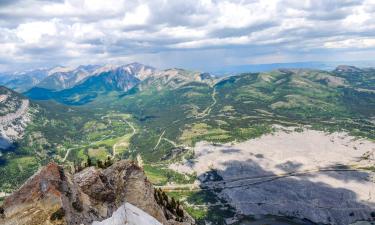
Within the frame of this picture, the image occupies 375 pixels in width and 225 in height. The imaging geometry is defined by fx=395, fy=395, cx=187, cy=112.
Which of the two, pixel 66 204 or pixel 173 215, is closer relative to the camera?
pixel 66 204

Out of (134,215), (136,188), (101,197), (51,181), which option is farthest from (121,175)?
(134,215)

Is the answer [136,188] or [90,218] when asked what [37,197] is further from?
[136,188]

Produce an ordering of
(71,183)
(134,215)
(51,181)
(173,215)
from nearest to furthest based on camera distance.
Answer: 1. (134,215)
2. (51,181)
3. (71,183)
4. (173,215)

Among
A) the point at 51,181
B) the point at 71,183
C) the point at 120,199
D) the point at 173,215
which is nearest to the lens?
the point at 51,181

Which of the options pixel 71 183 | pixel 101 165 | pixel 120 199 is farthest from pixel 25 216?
pixel 101 165

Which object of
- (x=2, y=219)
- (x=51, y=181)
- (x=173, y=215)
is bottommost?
(x=173, y=215)

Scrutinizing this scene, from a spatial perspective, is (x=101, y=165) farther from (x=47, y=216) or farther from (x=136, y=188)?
(x=47, y=216)

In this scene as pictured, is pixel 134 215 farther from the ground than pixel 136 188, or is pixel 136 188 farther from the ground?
pixel 134 215
